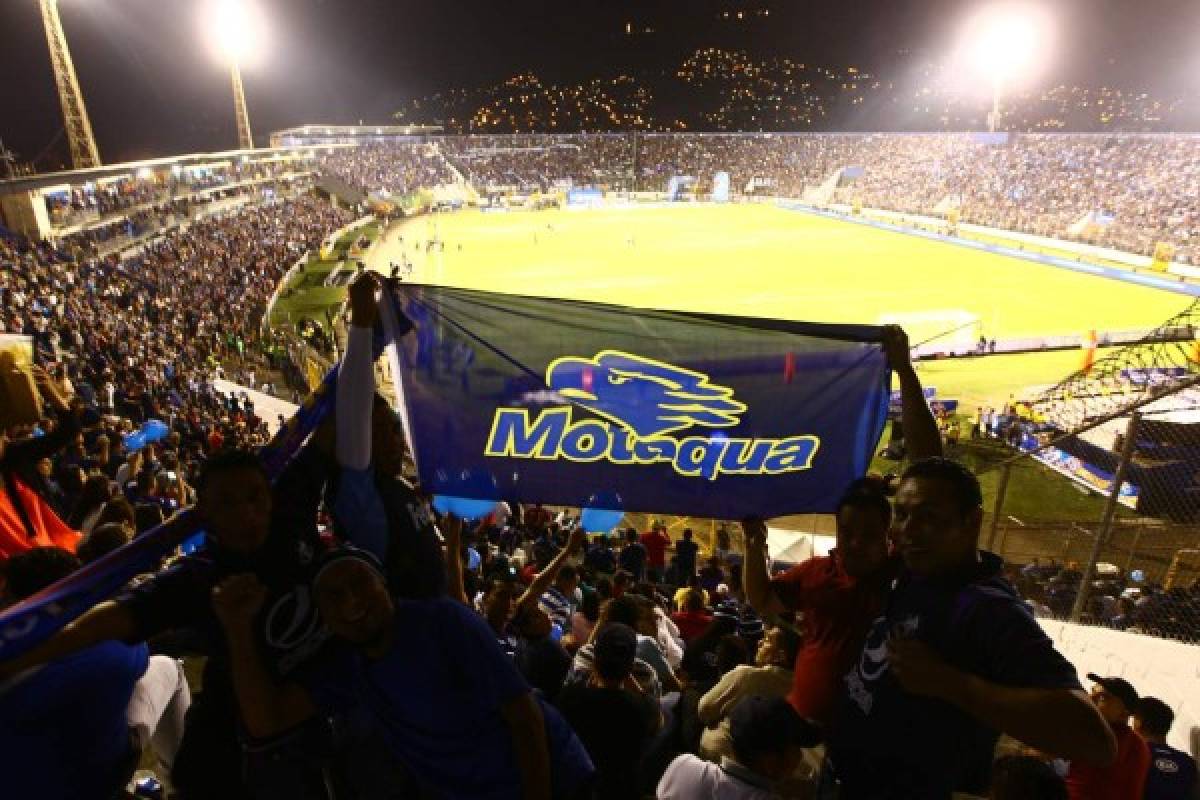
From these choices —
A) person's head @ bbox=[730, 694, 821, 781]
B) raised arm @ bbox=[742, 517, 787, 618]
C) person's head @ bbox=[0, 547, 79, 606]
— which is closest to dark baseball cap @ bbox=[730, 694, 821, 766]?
person's head @ bbox=[730, 694, 821, 781]

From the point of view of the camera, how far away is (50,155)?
66.9 meters

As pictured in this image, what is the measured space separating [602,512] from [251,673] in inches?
126

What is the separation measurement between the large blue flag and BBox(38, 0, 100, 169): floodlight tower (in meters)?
50.6

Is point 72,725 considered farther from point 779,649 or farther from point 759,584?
point 779,649

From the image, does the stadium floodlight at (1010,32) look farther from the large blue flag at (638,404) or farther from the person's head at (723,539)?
the large blue flag at (638,404)

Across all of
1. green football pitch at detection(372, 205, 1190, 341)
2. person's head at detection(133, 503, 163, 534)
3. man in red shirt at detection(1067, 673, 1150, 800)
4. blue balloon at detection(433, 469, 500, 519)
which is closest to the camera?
man in red shirt at detection(1067, 673, 1150, 800)

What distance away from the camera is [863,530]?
262cm

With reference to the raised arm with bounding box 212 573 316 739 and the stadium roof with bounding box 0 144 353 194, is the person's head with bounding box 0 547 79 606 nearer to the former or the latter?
the raised arm with bounding box 212 573 316 739

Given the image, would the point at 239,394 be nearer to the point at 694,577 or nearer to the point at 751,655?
the point at 694,577

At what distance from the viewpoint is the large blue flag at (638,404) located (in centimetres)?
371

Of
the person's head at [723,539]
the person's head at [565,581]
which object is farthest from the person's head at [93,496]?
the person's head at [723,539]

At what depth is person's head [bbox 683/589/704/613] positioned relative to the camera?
5.74 m

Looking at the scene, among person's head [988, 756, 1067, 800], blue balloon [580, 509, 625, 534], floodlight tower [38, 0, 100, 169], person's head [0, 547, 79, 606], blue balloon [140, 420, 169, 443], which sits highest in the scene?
floodlight tower [38, 0, 100, 169]

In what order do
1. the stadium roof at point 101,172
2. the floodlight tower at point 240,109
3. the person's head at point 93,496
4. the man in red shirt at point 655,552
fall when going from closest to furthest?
the person's head at point 93,496 < the man in red shirt at point 655,552 < the stadium roof at point 101,172 < the floodlight tower at point 240,109
